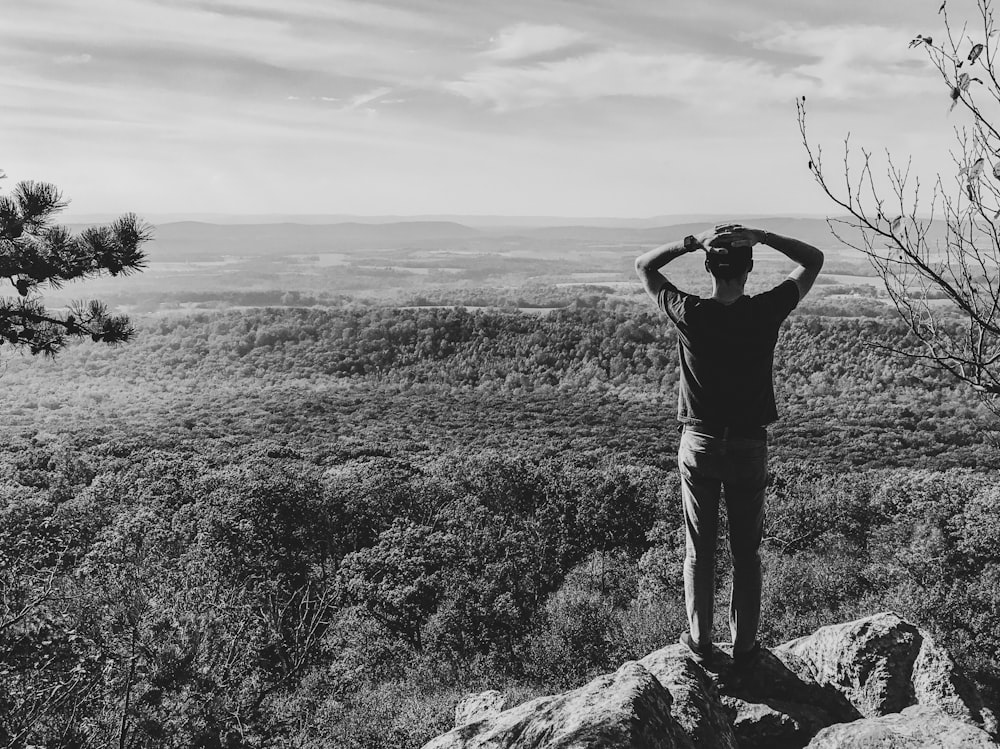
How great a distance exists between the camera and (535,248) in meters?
188

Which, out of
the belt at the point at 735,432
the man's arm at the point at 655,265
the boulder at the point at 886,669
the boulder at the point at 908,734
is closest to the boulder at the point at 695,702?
the boulder at the point at 908,734

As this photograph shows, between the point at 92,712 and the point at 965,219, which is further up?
the point at 965,219

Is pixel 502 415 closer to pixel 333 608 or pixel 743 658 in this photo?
pixel 333 608

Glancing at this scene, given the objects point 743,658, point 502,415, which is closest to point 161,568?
point 743,658

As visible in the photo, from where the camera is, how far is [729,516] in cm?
339

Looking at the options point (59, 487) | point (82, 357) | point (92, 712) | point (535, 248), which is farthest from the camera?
point (535, 248)

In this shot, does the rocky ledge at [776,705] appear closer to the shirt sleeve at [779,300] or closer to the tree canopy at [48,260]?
the shirt sleeve at [779,300]

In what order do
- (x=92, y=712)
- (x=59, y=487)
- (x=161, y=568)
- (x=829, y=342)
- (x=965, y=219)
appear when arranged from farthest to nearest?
(x=829, y=342) < (x=59, y=487) < (x=161, y=568) < (x=92, y=712) < (x=965, y=219)

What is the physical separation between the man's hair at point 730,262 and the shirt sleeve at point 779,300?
152 mm

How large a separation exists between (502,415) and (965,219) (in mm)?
42177

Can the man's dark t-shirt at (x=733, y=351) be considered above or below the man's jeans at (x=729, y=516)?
above

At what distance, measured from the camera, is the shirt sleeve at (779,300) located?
3.07m

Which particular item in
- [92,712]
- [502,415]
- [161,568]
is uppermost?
[92,712]

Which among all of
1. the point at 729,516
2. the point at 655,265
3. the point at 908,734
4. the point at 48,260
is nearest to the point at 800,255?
the point at 655,265
